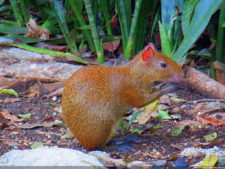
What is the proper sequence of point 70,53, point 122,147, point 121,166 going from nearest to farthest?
point 121,166
point 122,147
point 70,53

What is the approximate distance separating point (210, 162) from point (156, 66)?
1.00 meters

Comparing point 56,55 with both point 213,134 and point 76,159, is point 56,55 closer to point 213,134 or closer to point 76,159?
point 213,134

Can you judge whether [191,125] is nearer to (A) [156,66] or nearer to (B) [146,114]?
(B) [146,114]

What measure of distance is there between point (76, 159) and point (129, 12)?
2967 millimetres

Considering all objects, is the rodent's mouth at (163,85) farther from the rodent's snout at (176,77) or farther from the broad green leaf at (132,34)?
the broad green leaf at (132,34)

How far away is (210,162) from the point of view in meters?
4.70

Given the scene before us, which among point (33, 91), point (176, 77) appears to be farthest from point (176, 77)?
point (33, 91)

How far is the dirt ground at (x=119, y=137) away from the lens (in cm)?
525

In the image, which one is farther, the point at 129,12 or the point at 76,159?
the point at 129,12

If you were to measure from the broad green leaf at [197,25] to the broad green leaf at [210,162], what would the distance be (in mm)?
1798

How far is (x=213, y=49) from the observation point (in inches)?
279

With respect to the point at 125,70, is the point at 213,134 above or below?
below

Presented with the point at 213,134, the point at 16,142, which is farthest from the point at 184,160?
the point at 16,142

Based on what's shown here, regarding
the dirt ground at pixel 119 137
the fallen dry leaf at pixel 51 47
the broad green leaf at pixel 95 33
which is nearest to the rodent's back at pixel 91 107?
the dirt ground at pixel 119 137
